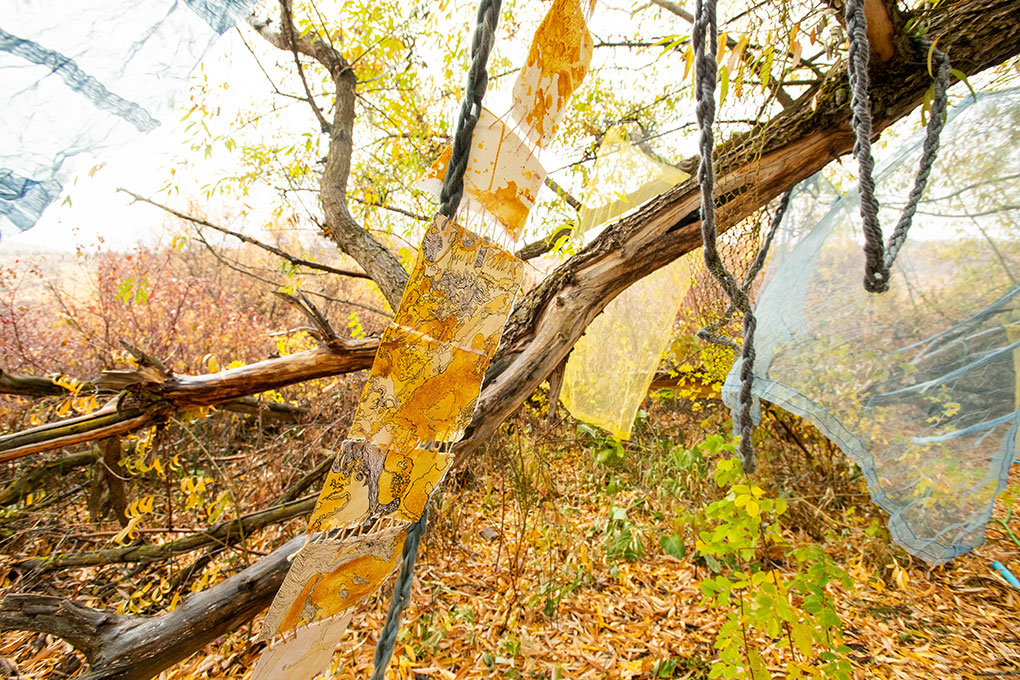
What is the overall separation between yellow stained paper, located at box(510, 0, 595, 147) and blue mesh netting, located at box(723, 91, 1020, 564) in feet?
3.71

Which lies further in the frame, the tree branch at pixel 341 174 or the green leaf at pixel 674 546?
the green leaf at pixel 674 546

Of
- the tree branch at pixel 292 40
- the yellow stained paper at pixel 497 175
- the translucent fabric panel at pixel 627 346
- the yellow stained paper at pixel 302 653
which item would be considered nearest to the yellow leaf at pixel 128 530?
the yellow stained paper at pixel 302 653

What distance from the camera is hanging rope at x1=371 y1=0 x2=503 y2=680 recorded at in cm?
54

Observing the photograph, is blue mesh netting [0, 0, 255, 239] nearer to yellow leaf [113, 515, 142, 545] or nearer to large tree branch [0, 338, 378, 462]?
large tree branch [0, 338, 378, 462]

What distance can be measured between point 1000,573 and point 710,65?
4.02 meters

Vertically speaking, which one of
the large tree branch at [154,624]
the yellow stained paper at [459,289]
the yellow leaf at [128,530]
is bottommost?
the yellow leaf at [128,530]

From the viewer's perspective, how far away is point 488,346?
657 mm

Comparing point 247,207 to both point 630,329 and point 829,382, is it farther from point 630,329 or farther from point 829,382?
point 829,382

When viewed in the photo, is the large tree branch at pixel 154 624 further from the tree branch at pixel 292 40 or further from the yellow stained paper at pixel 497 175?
the tree branch at pixel 292 40

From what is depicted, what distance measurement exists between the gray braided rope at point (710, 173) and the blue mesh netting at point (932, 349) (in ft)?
1.11

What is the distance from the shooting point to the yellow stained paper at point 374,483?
570mm

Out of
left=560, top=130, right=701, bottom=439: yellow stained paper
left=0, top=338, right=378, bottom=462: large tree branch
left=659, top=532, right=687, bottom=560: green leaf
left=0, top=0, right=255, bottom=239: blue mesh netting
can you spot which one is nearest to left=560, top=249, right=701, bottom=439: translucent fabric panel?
left=560, top=130, right=701, bottom=439: yellow stained paper

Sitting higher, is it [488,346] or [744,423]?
[488,346]

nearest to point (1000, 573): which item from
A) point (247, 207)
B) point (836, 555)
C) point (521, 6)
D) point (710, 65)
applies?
point (836, 555)
